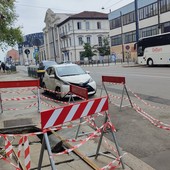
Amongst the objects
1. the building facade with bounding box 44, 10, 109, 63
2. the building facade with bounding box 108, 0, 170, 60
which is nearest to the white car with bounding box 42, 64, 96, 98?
the building facade with bounding box 108, 0, 170, 60

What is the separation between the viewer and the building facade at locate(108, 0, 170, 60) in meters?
46.1

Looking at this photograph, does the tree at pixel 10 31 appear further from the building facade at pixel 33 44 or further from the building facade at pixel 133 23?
the building facade at pixel 133 23

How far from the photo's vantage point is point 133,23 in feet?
184

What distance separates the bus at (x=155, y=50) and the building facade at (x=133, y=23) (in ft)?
25.1

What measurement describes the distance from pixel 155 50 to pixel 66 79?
68.9 ft

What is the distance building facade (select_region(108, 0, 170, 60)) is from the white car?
28532 millimetres

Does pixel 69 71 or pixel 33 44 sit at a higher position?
pixel 33 44

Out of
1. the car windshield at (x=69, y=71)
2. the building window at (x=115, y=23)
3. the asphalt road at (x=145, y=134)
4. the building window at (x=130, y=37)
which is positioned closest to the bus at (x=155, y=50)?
the car windshield at (x=69, y=71)

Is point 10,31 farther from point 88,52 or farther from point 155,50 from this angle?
point 88,52

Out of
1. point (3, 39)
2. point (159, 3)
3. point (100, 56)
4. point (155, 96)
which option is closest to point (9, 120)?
point (155, 96)

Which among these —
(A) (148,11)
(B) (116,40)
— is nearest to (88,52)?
(B) (116,40)

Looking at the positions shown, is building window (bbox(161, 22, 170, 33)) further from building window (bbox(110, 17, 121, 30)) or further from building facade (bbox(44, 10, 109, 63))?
building facade (bbox(44, 10, 109, 63))

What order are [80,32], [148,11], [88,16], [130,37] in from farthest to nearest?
[88,16] → [80,32] → [130,37] → [148,11]

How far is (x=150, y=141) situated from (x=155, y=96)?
560 centimetres
